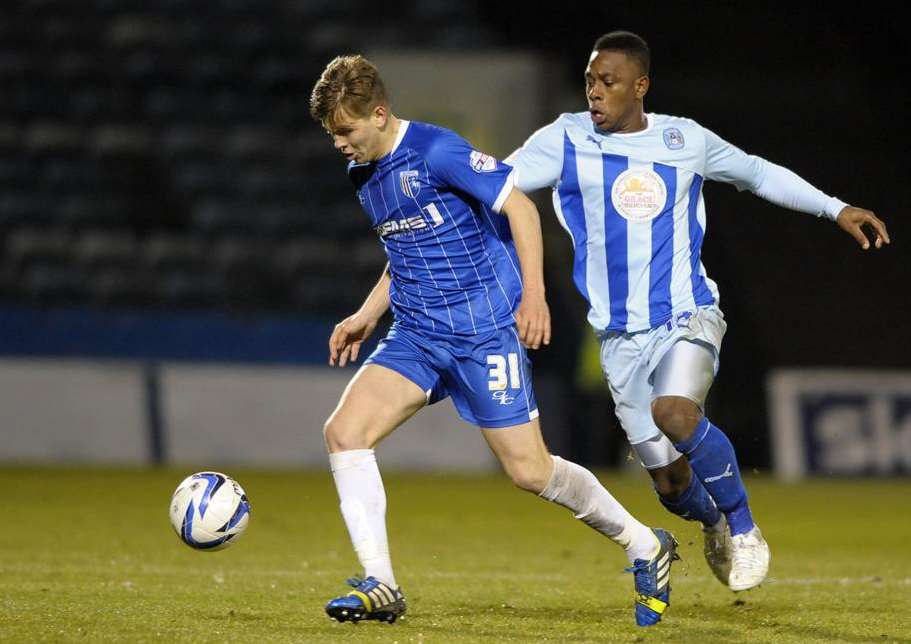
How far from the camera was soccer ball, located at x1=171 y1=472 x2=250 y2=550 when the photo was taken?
554cm

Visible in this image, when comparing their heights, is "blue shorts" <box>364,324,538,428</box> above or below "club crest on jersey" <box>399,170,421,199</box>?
below

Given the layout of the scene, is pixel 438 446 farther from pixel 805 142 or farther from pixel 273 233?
pixel 805 142

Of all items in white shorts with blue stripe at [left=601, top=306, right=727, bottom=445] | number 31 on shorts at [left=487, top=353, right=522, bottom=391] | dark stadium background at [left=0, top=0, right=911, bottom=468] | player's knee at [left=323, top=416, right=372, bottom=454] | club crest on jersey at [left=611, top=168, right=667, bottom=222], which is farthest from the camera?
dark stadium background at [left=0, top=0, right=911, bottom=468]

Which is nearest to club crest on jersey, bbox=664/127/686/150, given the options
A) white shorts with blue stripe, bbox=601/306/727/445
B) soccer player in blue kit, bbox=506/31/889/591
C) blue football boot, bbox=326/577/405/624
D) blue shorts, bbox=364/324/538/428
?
soccer player in blue kit, bbox=506/31/889/591

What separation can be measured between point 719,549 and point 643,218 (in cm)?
126

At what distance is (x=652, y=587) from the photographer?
5520 mm

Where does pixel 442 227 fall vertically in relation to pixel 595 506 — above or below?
above

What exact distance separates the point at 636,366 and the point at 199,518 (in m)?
1.64

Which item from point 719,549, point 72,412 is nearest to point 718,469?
point 719,549

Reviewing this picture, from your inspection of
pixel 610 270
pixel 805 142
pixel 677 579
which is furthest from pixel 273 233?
pixel 610 270

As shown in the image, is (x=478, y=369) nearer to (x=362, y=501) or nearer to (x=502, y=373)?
(x=502, y=373)

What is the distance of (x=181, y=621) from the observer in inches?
208

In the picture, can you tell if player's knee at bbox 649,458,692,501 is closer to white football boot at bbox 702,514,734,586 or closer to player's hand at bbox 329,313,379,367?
white football boot at bbox 702,514,734,586

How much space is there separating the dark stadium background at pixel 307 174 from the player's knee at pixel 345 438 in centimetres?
790
